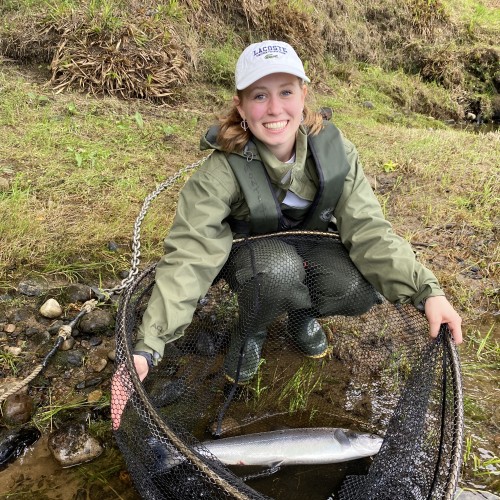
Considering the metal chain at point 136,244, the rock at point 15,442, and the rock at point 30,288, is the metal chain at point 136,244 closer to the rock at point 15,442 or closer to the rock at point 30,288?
the rock at point 30,288

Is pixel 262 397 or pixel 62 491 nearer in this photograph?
pixel 62 491

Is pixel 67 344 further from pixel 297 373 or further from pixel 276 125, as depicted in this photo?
pixel 276 125

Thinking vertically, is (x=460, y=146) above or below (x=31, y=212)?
above

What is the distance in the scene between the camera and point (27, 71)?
5.33 meters

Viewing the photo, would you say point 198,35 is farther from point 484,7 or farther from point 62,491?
point 484,7

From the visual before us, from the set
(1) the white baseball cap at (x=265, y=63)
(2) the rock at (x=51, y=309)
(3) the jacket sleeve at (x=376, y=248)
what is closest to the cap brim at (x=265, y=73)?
(1) the white baseball cap at (x=265, y=63)

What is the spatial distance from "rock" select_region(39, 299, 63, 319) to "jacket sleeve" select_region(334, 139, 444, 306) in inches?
58.7

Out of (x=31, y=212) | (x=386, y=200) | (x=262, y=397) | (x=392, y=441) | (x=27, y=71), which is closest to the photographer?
(x=392, y=441)

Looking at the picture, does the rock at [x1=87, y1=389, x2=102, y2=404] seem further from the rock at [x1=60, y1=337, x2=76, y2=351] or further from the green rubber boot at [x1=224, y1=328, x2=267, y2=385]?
the green rubber boot at [x1=224, y1=328, x2=267, y2=385]

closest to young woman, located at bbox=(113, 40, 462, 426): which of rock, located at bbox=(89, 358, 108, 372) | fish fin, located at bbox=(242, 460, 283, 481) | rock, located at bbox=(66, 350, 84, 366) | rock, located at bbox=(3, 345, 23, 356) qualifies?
fish fin, located at bbox=(242, 460, 283, 481)

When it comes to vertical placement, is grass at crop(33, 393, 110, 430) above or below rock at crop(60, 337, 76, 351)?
below

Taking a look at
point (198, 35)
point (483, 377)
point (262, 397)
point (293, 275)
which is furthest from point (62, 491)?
point (198, 35)

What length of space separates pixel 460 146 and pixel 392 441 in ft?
13.8

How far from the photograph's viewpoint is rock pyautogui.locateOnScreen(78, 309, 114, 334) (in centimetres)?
263
